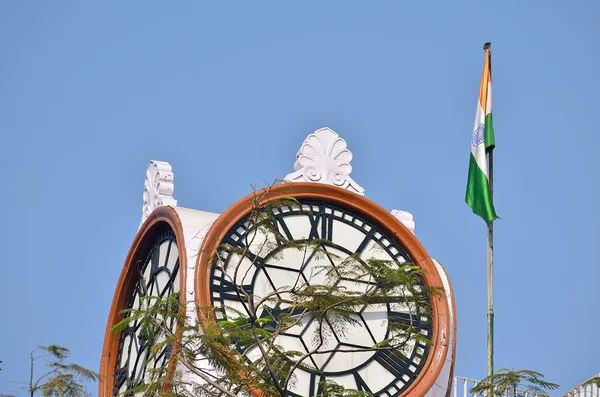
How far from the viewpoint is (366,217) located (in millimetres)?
23766

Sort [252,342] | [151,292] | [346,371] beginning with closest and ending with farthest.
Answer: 1. [252,342]
2. [346,371]
3. [151,292]

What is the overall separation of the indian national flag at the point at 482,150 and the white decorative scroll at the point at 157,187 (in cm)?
436

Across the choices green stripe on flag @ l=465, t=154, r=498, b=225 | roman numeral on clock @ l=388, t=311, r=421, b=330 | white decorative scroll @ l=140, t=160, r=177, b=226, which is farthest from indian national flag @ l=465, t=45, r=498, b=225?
white decorative scroll @ l=140, t=160, r=177, b=226

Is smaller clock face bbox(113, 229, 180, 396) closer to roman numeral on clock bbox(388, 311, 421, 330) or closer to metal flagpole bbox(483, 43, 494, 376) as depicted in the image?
roman numeral on clock bbox(388, 311, 421, 330)

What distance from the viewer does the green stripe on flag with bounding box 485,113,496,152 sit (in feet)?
80.0

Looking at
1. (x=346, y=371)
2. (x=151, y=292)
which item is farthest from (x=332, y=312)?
(x=151, y=292)

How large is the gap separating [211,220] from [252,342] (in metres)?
5.14

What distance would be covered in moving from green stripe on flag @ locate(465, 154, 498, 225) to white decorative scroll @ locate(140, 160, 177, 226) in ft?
14.2

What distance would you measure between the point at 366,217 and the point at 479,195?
1.76m

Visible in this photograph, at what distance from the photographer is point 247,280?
22.5 m

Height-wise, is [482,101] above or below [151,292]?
above

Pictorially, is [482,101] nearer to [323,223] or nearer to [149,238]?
[323,223]

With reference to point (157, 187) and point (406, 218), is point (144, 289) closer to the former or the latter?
point (157, 187)

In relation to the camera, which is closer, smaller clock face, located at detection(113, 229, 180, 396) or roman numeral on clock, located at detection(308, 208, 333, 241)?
smaller clock face, located at detection(113, 229, 180, 396)
